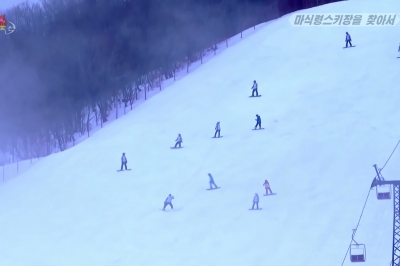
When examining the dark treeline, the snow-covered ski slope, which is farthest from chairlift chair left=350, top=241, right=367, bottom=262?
the dark treeline

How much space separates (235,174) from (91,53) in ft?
79.7

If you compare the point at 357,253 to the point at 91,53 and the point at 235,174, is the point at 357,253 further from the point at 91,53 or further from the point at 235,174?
the point at 91,53

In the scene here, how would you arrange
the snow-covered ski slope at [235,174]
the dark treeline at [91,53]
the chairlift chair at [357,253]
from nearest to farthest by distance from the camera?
the chairlift chair at [357,253], the snow-covered ski slope at [235,174], the dark treeline at [91,53]

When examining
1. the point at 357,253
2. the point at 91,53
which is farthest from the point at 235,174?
the point at 91,53

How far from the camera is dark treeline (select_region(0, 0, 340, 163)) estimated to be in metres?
47.8

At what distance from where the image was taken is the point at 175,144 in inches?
1319

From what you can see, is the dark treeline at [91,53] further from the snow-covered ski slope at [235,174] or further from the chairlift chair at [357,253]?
the chairlift chair at [357,253]

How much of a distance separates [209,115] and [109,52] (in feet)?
55.3

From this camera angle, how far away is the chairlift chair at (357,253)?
20.9 metres

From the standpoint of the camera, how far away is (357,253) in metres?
21.3

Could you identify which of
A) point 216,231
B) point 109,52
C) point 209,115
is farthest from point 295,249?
point 109,52

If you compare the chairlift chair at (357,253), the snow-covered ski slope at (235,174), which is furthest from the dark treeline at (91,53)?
the chairlift chair at (357,253)

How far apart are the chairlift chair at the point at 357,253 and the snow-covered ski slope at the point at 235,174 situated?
0.36 metres

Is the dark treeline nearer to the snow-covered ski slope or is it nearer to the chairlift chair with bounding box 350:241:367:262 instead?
the snow-covered ski slope
